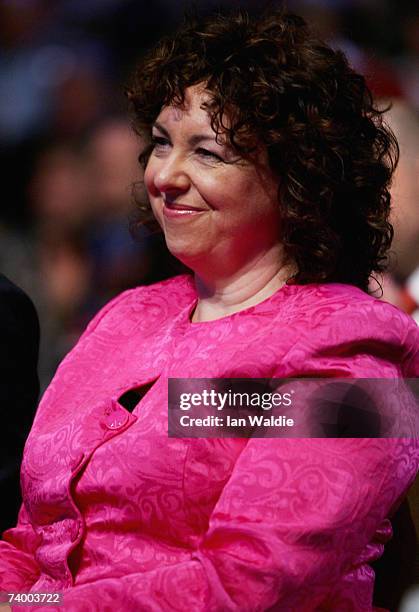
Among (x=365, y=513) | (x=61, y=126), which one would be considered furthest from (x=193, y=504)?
(x=61, y=126)

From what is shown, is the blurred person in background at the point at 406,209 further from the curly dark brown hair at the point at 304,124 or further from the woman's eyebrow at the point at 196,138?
the woman's eyebrow at the point at 196,138

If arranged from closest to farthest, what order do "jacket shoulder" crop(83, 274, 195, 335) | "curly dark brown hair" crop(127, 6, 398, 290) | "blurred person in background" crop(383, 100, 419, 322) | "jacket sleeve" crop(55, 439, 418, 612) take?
"jacket sleeve" crop(55, 439, 418, 612) < "curly dark brown hair" crop(127, 6, 398, 290) < "jacket shoulder" crop(83, 274, 195, 335) < "blurred person in background" crop(383, 100, 419, 322)

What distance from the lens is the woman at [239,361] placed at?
110 cm

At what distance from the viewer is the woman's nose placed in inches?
50.8

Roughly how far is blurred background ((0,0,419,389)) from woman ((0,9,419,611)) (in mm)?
466

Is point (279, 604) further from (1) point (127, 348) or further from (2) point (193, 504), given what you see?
(1) point (127, 348)

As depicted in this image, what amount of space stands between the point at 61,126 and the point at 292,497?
4.55 feet

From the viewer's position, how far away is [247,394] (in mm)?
1194

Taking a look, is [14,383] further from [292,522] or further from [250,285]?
[292,522]

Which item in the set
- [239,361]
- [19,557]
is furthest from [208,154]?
[19,557]

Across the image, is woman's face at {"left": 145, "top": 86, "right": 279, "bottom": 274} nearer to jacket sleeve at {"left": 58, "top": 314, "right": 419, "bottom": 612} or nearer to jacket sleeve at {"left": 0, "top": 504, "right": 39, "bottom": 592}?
jacket sleeve at {"left": 58, "top": 314, "right": 419, "bottom": 612}

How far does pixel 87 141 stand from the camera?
7.05ft

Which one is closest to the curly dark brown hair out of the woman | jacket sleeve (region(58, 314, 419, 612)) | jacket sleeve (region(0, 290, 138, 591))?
the woman

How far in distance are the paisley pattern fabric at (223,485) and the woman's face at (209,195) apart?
0.09m
